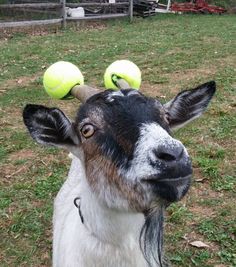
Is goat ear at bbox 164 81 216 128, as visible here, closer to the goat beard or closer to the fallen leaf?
the goat beard

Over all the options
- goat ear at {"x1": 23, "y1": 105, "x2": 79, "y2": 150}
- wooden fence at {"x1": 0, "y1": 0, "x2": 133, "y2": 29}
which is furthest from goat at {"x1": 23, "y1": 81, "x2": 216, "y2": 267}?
wooden fence at {"x1": 0, "y1": 0, "x2": 133, "y2": 29}

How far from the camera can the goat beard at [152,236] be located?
2133 millimetres

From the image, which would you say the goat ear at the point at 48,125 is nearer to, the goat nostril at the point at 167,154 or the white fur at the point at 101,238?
the white fur at the point at 101,238

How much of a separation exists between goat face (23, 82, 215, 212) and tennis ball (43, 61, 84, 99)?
0.50 metres

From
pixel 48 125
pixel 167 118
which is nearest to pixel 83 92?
pixel 48 125

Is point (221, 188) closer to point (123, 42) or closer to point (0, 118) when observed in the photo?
point (0, 118)

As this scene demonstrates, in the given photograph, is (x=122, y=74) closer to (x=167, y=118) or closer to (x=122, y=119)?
(x=167, y=118)

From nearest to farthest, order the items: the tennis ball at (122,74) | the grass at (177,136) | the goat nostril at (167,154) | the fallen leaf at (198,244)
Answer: the goat nostril at (167,154), the tennis ball at (122,74), the fallen leaf at (198,244), the grass at (177,136)

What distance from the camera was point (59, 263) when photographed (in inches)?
104

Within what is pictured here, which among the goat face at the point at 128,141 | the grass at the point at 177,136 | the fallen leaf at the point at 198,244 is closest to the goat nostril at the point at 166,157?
the goat face at the point at 128,141

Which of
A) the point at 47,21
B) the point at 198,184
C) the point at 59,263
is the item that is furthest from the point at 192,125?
the point at 47,21

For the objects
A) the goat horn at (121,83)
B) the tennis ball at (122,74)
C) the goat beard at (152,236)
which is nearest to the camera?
the goat beard at (152,236)

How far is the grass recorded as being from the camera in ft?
12.9

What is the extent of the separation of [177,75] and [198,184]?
4.19m
